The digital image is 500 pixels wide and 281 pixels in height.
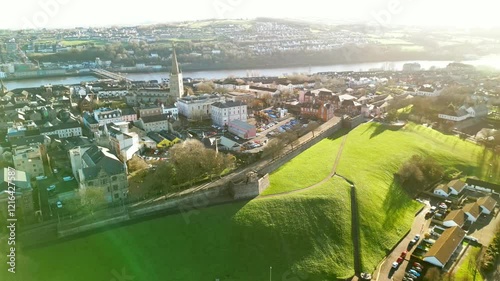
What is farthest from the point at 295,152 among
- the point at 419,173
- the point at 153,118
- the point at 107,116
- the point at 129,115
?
the point at 107,116

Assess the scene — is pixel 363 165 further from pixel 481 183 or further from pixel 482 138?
pixel 482 138

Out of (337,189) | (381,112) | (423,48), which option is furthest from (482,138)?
(423,48)

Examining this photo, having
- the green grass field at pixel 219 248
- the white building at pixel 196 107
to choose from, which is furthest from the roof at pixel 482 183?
the white building at pixel 196 107

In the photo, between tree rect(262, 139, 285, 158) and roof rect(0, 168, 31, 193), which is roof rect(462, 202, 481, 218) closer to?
tree rect(262, 139, 285, 158)

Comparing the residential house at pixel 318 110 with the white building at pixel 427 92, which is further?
the white building at pixel 427 92

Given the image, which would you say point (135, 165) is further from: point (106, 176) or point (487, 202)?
point (487, 202)

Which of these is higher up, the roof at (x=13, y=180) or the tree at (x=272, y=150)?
the roof at (x=13, y=180)

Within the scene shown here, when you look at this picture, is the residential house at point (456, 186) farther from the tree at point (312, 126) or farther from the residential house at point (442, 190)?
the tree at point (312, 126)

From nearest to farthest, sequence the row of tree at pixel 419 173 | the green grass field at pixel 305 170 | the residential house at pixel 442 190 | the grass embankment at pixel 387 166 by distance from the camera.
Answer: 1. the grass embankment at pixel 387 166
2. the green grass field at pixel 305 170
3. the residential house at pixel 442 190
4. the row of tree at pixel 419 173
